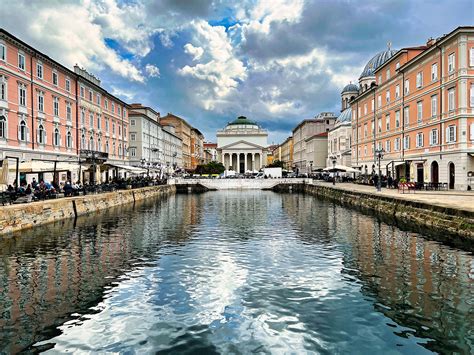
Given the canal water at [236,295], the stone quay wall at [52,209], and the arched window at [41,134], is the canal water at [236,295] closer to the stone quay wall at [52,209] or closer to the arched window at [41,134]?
the stone quay wall at [52,209]

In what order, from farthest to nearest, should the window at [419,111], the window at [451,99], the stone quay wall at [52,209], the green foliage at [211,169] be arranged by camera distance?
1. the green foliage at [211,169]
2. the window at [419,111]
3. the window at [451,99]
4. the stone quay wall at [52,209]

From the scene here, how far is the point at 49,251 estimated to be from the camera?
52.2ft

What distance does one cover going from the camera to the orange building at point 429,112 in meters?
33.6

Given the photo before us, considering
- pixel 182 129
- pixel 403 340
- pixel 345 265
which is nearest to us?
pixel 403 340

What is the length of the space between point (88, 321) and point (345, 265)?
29.8 ft

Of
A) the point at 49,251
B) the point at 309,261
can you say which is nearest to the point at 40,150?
the point at 49,251

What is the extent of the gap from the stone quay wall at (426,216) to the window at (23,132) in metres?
32.8

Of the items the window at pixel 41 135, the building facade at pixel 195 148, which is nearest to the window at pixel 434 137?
the window at pixel 41 135

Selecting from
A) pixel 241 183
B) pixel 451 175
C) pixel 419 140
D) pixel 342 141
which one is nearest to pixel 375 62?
pixel 342 141

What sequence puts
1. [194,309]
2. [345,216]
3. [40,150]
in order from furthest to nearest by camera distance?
[40,150]
[345,216]
[194,309]

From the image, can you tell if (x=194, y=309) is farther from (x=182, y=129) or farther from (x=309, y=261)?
(x=182, y=129)

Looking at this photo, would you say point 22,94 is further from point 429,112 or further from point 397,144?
point 397,144

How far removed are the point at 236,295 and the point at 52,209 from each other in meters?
18.2

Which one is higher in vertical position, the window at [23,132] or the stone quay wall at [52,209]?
the window at [23,132]
